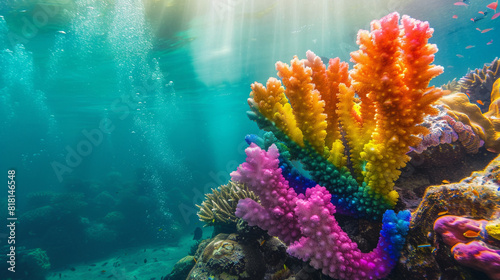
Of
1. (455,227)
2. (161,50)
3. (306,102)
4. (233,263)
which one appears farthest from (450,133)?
(161,50)

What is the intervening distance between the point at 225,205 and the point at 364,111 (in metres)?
3.34

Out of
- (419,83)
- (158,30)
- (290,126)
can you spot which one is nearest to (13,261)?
(158,30)

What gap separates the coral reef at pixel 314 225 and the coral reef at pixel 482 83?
5.97 meters

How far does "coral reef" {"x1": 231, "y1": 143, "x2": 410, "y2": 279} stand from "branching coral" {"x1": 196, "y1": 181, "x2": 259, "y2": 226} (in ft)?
6.88

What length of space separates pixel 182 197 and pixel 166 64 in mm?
13788

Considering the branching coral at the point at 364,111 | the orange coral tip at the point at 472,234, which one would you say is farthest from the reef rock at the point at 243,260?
the orange coral tip at the point at 472,234

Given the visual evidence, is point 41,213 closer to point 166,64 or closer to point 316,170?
point 166,64

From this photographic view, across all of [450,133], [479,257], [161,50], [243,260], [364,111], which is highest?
[161,50]

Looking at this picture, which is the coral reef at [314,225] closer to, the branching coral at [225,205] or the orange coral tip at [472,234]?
the orange coral tip at [472,234]

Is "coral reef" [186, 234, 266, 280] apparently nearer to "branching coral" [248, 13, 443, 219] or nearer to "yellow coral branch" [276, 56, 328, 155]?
"branching coral" [248, 13, 443, 219]

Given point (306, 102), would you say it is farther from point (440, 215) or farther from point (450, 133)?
point (450, 133)

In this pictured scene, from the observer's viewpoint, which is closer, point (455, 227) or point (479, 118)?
point (455, 227)

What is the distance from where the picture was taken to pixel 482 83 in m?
5.81

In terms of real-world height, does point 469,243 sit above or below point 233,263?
below
